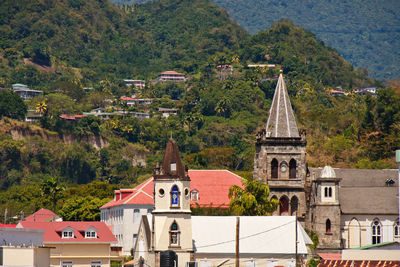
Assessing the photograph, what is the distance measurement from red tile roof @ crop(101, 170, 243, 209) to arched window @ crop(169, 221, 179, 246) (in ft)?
96.2

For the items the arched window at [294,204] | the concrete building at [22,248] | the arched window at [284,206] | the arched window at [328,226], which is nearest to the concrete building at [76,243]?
the concrete building at [22,248]

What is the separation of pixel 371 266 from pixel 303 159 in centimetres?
3539

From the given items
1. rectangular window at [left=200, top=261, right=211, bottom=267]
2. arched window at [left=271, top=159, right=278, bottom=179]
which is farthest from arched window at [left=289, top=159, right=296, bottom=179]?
rectangular window at [left=200, top=261, right=211, bottom=267]

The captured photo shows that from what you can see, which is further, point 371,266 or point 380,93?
point 380,93

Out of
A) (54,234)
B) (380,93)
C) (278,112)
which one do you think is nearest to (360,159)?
(380,93)

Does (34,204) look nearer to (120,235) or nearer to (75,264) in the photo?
(120,235)

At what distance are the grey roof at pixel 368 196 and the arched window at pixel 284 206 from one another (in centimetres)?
363

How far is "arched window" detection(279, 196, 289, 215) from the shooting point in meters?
108

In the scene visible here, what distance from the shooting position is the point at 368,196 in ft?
351

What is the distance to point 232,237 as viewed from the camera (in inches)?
3438

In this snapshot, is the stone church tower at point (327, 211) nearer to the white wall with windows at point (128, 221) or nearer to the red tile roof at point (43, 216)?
the white wall with windows at point (128, 221)

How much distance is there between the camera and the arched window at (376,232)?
105 meters

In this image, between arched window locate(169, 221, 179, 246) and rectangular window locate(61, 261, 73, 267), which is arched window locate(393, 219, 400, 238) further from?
rectangular window locate(61, 261, 73, 267)

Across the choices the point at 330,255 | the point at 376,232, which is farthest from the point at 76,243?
the point at 376,232
